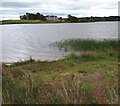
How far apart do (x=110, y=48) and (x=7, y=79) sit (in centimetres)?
1404

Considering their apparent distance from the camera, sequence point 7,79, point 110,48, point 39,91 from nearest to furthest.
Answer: point 39,91, point 7,79, point 110,48

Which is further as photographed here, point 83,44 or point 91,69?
point 83,44

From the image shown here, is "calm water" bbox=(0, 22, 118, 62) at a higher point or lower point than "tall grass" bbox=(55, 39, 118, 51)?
lower

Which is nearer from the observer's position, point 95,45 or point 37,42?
point 95,45

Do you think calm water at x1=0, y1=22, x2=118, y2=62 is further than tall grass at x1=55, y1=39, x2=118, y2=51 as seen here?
Yes

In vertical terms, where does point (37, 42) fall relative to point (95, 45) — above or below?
below

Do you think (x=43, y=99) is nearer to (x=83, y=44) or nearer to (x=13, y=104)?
(x=13, y=104)

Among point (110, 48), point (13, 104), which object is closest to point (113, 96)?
point (13, 104)

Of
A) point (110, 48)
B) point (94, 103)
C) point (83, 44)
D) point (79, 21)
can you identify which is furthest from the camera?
point (79, 21)

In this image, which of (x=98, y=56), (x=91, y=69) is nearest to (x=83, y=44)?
(x=98, y=56)

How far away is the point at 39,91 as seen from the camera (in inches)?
214

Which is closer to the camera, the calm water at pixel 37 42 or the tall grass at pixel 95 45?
the tall grass at pixel 95 45

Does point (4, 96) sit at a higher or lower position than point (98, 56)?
higher

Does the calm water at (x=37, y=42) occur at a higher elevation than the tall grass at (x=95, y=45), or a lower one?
lower
